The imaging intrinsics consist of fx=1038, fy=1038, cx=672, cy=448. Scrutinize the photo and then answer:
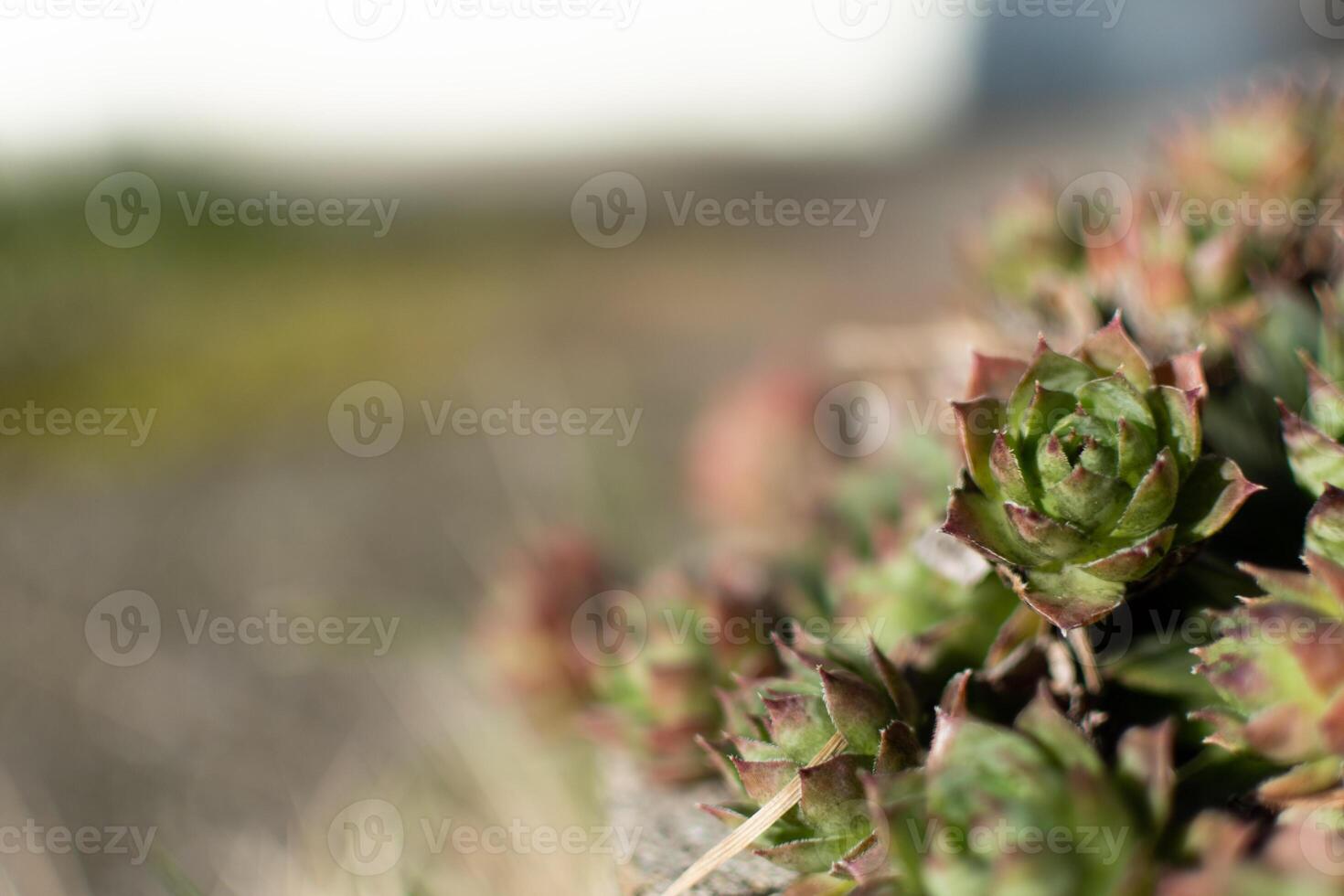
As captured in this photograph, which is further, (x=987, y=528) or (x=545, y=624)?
(x=545, y=624)

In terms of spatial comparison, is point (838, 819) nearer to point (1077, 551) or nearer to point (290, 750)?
point (1077, 551)

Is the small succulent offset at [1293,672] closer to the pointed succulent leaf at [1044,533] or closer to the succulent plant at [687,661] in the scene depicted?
the pointed succulent leaf at [1044,533]

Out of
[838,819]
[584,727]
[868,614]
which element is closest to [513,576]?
[584,727]

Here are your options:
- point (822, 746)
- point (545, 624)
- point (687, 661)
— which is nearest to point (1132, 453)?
point (822, 746)

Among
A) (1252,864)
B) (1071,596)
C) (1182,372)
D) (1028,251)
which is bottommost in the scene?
(1252,864)

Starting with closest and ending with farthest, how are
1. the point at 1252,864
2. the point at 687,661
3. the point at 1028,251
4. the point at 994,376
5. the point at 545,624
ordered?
the point at 1252,864 < the point at 994,376 < the point at 687,661 < the point at 1028,251 < the point at 545,624

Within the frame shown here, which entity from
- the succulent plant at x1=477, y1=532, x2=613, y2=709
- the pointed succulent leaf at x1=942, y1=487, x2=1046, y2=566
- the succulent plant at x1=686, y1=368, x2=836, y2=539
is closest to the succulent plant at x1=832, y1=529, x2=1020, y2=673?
the pointed succulent leaf at x1=942, y1=487, x2=1046, y2=566

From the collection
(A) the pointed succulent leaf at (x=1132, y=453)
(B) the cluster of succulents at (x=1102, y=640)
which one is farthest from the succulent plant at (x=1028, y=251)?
(A) the pointed succulent leaf at (x=1132, y=453)

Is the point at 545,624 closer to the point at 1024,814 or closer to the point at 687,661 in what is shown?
the point at 687,661
